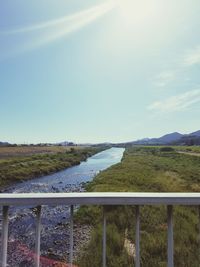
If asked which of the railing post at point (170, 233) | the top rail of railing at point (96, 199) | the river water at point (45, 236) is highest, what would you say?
the top rail of railing at point (96, 199)

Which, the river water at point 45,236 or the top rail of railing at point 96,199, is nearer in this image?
the top rail of railing at point 96,199

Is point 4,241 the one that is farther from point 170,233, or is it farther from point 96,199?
point 170,233

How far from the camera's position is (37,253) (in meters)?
1.88

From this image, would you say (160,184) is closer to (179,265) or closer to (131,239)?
(131,239)

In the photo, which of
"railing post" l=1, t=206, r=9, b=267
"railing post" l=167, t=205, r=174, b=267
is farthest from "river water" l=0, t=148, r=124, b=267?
"railing post" l=167, t=205, r=174, b=267

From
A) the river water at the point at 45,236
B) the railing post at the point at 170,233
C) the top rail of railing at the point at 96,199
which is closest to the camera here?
the top rail of railing at the point at 96,199

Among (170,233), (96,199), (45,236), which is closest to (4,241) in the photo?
(96,199)

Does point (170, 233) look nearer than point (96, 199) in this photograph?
No

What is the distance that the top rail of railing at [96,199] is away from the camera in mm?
1884

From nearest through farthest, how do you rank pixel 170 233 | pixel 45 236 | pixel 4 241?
pixel 4 241
pixel 170 233
pixel 45 236

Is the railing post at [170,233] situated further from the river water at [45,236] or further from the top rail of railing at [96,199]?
the river water at [45,236]

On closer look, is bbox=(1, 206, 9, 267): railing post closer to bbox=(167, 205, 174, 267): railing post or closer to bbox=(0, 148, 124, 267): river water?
bbox=(167, 205, 174, 267): railing post

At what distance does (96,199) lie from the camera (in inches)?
75.4

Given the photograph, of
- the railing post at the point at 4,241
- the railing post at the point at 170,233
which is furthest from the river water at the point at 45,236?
the railing post at the point at 170,233
